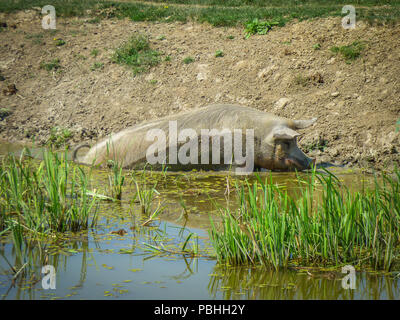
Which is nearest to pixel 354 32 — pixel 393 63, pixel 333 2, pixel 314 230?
pixel 393 63

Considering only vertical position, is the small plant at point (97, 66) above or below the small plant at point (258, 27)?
below

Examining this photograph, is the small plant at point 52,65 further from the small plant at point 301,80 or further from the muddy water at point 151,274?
the muddy water at point 151,274

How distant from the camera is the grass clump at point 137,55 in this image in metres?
10.6

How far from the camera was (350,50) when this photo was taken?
9312mm

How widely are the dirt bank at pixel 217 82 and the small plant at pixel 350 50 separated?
0.26 feet

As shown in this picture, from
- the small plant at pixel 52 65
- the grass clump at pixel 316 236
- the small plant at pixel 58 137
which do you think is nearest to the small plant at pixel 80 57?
the small plant at pixel 52 65

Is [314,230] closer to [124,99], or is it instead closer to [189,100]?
[189,100]

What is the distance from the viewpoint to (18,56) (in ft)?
38.2

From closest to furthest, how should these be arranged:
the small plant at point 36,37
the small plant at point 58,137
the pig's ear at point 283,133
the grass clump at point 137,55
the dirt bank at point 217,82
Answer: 1. the pig's ear at point 283,133
2. the dirt bank at point 217,82
3. the small plant at point 58,137
4. the grass clump at point 137,55
5. the small plant at point 36,37

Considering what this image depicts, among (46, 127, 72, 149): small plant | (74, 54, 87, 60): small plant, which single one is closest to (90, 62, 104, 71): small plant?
(74, 54, 87, 60): small plant

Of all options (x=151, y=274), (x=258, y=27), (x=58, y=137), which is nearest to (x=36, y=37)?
(x=58, y=137)

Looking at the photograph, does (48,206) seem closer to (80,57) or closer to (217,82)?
(217,82)

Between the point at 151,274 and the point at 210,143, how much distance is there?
3619 mm

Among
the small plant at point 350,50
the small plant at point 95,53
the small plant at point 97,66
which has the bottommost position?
the small plant at point 97,66
